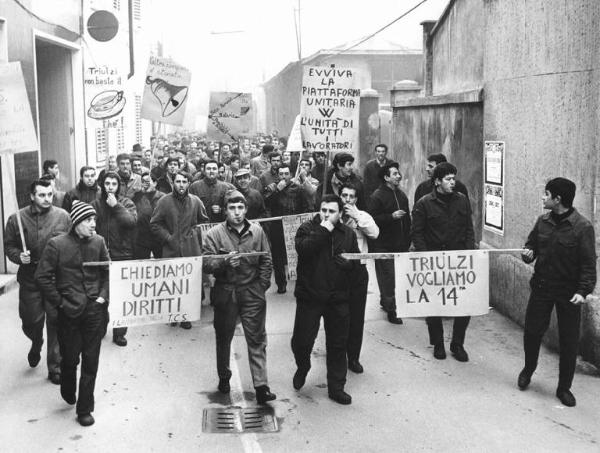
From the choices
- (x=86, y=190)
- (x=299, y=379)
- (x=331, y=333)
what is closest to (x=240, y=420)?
(x=299, y=379)

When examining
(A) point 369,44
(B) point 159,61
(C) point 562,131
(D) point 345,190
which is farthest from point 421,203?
(A) point 369,44

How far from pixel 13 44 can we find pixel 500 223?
8.35 meters

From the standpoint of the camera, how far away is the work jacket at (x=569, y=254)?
725cm

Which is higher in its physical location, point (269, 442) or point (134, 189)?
point (134, 189)

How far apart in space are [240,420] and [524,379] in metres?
2.69

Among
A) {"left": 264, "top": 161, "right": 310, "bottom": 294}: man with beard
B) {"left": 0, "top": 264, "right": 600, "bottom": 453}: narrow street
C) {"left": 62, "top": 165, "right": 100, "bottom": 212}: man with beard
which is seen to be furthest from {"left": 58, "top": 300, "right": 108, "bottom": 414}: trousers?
{"left": 264, "top": 161, "right": 310, "bottom": 294}: man with beard

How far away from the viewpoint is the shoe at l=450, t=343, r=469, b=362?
8.79 m

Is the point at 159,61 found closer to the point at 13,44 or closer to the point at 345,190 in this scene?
the point at 13,44

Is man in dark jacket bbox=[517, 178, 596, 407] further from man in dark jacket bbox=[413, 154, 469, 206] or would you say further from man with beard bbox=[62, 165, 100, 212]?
man with beard bbox=[62, 165, 100, 212]

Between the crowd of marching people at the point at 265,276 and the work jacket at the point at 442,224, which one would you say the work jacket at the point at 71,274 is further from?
the work jacket at the point at 442,224

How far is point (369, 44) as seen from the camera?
35.5m

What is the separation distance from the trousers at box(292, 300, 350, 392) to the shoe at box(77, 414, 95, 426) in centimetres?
192

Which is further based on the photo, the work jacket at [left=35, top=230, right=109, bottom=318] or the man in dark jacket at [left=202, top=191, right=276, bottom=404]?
the man in dark jacket at [left=202, top=191, right=276, bottom=404]

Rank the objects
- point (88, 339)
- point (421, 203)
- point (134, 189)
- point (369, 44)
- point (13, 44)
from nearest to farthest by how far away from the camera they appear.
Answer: point (88, 339), point (421, 203), point (134, 189), point (13, 44), point (369, 44)
